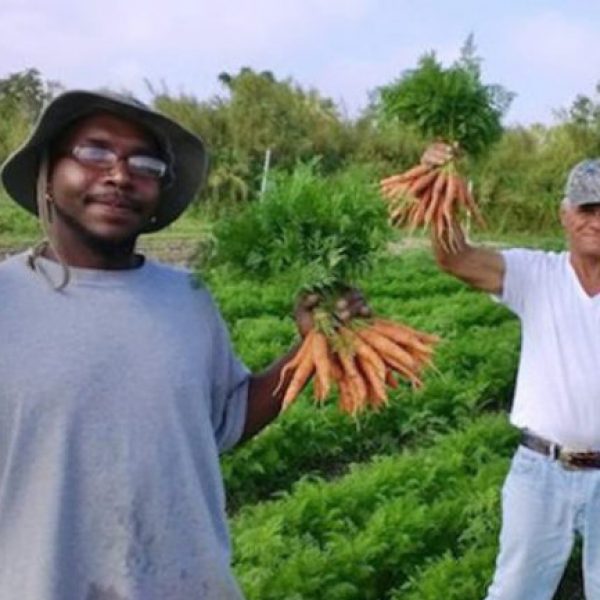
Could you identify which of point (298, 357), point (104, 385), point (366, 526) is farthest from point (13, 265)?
point (366, 526)

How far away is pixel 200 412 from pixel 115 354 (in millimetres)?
191

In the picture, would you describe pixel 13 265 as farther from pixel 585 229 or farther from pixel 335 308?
pixel 585 229

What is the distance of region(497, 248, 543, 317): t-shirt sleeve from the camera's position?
3712 mm

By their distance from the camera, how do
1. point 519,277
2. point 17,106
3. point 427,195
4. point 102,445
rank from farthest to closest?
point 17,106 → point 519,277 → point 427,195 → point 102,445

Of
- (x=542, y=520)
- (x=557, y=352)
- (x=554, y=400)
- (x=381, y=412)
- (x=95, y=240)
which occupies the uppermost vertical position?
(x=95, y=240)

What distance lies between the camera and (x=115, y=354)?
2.13m

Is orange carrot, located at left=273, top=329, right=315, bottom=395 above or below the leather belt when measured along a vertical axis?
above

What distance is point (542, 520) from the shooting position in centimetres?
359

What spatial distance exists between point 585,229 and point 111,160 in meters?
1.83

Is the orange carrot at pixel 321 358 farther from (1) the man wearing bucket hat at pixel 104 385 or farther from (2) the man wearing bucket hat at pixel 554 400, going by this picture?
(2) the man wearing bucket hat at pixel 554 400

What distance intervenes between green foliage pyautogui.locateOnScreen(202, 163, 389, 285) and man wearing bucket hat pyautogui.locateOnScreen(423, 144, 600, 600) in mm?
820

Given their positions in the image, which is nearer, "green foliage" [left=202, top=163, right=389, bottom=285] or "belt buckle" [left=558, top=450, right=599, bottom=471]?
"green foliage" [left=202, top=163, right=389, bottom=285]

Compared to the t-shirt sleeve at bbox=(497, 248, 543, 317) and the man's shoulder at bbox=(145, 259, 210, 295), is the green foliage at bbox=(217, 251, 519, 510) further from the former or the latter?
the man's shoulder at bbox=(145, 259, 210, 295)

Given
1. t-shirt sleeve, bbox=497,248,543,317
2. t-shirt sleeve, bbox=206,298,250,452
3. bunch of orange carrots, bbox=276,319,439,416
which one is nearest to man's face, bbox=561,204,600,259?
t-shirt sleeve, bbox=497,248,543,317
